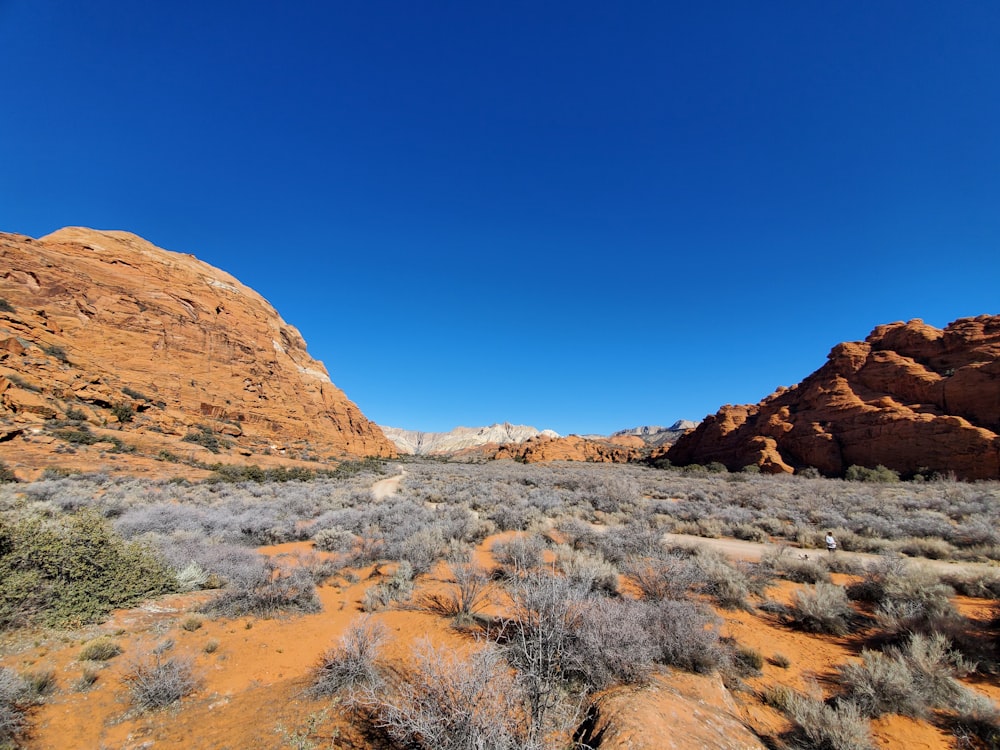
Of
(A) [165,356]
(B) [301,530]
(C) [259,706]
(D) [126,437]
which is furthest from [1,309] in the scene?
(C) [259,706]

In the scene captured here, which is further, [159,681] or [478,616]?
[478,616]

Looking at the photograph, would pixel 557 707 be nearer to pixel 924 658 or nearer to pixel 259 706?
pixel 259 706

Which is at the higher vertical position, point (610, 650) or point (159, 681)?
point (610, 650)

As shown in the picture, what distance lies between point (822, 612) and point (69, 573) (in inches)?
441

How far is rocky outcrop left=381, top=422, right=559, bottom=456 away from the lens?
152 meters

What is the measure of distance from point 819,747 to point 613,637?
1.80m

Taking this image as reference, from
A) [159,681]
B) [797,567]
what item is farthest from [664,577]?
[159,681]

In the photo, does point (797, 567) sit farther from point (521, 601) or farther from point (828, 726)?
point (521, 601)

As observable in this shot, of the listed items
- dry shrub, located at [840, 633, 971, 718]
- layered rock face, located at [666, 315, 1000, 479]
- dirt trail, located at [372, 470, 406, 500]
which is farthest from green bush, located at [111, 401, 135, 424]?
layered rock face, located at [666, 315, 1000, 479]

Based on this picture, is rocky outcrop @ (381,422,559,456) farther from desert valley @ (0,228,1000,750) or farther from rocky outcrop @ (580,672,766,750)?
rocky outcrop @ (580,672,766,750)

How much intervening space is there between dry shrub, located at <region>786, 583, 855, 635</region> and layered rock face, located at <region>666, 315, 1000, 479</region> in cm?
3229

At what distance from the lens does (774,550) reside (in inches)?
372

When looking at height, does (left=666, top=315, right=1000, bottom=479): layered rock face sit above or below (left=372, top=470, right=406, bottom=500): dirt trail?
above

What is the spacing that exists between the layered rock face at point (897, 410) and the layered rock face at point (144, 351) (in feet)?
154
